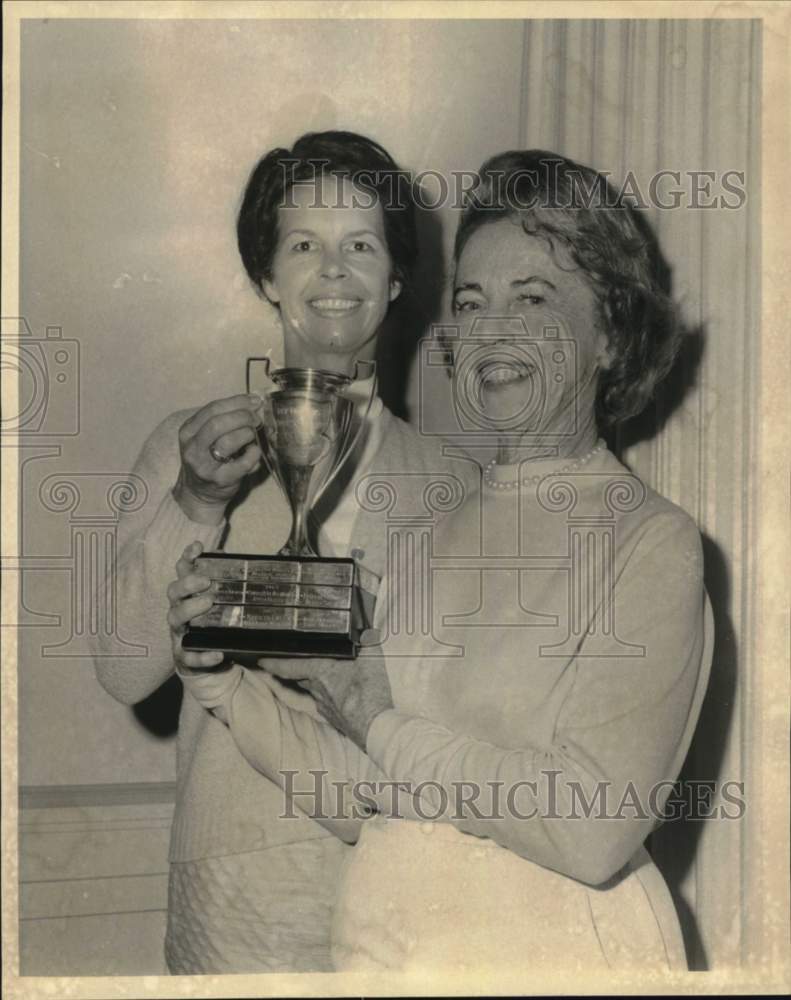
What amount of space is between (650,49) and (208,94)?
0.91 m

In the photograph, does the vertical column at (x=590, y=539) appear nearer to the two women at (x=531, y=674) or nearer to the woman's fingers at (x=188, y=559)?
Result: the two women at (x=531, y=674)

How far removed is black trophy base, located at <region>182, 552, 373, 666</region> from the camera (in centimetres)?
257

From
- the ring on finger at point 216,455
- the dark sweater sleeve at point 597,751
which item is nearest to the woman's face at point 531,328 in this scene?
the dark sweater sleeve at point 597,751

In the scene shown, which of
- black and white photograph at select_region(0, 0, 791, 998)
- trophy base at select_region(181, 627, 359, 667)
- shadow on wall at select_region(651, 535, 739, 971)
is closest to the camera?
trophy base at select_region(181, 627, 359, 667)

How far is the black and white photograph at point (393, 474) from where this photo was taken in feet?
8.84

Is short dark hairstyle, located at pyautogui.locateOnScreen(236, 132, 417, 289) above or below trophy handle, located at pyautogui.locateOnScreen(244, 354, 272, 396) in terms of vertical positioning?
above

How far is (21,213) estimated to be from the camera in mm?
2902

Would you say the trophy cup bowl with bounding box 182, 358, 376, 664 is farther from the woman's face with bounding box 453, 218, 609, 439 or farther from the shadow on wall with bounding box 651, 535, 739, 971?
the shadow on wall with bounding box 651, 535, 739, 971

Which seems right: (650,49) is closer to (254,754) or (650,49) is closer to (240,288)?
(240,288)

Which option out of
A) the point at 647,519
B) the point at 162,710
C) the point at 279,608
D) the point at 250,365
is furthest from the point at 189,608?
the point at 647,519

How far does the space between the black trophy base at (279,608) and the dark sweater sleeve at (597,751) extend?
21cm

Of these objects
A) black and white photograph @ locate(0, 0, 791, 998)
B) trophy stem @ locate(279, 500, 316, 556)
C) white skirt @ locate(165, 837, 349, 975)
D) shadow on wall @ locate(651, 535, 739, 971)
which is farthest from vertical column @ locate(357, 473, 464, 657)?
shadow on wall @ locate(651, 535, 739, 971)

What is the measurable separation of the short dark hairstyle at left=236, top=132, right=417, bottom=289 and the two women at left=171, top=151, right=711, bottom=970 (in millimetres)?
123

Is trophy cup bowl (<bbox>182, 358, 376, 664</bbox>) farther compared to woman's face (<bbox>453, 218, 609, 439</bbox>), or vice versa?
woman's face (<bbox>453, 218, 609, 439</bbox>)
